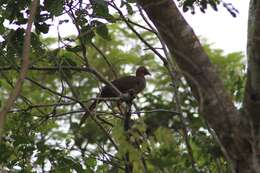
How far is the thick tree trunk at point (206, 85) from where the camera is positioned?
8.93ft

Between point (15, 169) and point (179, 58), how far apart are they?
171 cm

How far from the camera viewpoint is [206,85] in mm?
2824

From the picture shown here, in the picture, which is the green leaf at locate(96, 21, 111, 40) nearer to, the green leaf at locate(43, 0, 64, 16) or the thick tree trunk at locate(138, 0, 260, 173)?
the green leaf at locate(43, 0, 64, 16)

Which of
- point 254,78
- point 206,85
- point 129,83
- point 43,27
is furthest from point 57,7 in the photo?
point 129,83

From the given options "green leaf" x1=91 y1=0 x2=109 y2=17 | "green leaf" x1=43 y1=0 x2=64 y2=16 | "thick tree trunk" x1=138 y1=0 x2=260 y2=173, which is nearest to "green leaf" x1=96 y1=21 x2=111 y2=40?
"green leaf" x1=91 y1=0 x2=109 y2=17

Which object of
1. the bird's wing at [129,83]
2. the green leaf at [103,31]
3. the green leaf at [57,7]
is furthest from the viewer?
the bird's wing at [129,83]

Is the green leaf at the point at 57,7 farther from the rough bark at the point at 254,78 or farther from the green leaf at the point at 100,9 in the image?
the rough bark at the point at 254,78

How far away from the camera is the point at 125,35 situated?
12867 millimetres

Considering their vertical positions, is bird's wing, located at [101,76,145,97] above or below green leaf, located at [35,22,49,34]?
above

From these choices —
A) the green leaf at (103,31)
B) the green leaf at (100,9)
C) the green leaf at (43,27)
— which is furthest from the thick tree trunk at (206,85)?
the green leaf at (43,27)

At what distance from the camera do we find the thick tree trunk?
8.93 feet

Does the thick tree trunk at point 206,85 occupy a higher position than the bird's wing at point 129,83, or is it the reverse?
the bird's wing at point 129,83

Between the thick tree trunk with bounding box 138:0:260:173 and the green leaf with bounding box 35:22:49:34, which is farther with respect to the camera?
the green leaf with bounding box 35:22:49:34

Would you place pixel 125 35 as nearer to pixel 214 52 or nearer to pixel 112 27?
pixel 112 27
